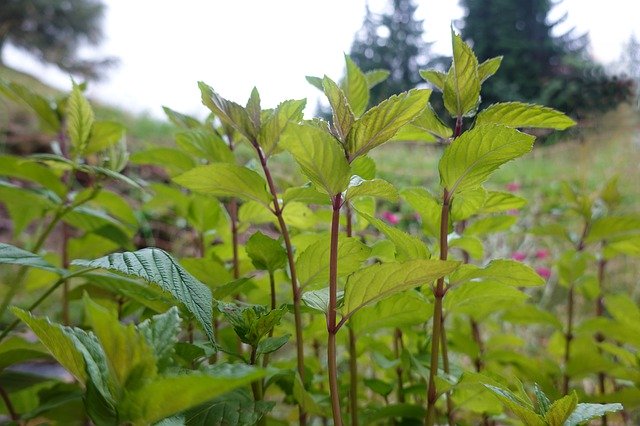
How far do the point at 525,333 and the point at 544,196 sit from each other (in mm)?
1905

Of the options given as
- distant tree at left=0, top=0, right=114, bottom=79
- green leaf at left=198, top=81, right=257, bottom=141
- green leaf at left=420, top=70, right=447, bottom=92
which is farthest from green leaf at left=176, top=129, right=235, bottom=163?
distant tree at left=0, top=0, right=114, bottom=79

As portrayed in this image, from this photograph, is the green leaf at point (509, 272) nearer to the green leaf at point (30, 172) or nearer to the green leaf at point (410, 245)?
the green leaf at point (410, 245)

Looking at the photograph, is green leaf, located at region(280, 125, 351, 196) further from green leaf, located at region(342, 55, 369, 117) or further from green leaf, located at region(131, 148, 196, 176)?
green leaf, located at region(131, 148, 196, 176)

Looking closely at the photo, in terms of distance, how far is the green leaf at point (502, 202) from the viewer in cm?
52

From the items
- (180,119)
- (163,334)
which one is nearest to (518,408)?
(163,334)

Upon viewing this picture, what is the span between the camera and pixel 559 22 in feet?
12.6

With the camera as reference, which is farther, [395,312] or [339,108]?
[395,312]

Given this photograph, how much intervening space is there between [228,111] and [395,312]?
Answer: 0.26 meters

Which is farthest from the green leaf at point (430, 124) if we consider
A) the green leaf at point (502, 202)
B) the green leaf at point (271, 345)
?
the green leaf at point (271, 345)

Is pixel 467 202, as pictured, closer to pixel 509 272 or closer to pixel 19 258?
pixel 509 272

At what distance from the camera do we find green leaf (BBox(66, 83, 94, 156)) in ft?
1.81

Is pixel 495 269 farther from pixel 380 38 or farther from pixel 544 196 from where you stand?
pixel 544 196

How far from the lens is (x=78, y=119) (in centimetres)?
56

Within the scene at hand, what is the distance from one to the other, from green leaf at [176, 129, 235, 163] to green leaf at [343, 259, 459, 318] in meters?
0.23
